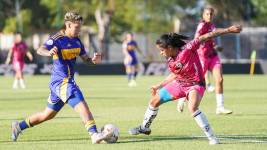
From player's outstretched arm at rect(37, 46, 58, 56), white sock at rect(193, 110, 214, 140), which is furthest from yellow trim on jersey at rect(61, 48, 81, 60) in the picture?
white sock at rect(193, 110, 214, 140)

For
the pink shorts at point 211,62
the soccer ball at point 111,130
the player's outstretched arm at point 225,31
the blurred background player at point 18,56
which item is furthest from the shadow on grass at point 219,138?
the blurred background player at point 18,56

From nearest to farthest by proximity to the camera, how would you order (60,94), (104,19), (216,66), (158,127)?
(60,94)
(158,127)
(216,66)
(104,19)

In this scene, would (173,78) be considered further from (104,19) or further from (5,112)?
(104,19)

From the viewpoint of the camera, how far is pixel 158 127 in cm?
1516

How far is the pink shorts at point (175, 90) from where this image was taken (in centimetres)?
1277

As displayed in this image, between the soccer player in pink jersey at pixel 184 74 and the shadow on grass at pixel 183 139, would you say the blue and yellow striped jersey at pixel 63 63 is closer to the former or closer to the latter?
the shadow on grass at pixel 183 139

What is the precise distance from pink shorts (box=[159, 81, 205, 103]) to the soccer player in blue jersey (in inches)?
46.1

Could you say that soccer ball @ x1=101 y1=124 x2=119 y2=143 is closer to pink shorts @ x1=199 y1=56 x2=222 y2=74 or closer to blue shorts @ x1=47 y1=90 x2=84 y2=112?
blue shorts @ x1=47 y1=90 x2=84 y2=112

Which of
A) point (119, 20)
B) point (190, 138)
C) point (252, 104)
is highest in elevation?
point (190, 138)

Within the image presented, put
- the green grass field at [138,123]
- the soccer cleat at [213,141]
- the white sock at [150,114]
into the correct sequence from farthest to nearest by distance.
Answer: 1. the white sock at [150,114]
2. the green grass field at [138,123]
3. the soccer cleat at [213,141]

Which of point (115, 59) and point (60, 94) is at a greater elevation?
point (60, 94)

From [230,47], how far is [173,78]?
116ft

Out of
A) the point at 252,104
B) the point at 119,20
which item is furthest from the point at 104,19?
the point at 252,104

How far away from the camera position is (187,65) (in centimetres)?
1277
